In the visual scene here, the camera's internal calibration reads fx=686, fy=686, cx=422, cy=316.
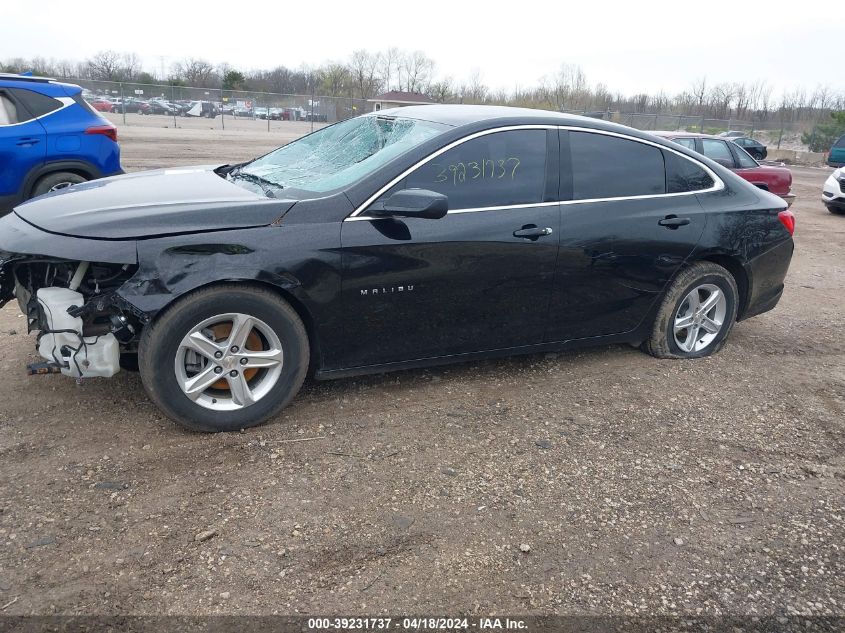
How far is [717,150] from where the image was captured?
39.0ft

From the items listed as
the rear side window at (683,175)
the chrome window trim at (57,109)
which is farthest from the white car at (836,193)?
the chrome window trim at (57,109)

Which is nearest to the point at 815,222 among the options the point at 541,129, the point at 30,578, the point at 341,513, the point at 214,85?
the point at 541,129

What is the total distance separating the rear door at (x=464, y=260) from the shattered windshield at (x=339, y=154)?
0.25 metres

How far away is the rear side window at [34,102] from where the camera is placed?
305 inches

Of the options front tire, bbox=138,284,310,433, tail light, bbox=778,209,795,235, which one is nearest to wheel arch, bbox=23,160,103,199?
front tire, bbox=138,284,310,433

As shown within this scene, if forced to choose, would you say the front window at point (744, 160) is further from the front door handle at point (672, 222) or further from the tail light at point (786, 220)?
the front door handle at point (672, 222)

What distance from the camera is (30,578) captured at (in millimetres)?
2461

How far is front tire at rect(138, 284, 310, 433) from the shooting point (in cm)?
326

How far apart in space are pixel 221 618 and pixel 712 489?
7.61 feet

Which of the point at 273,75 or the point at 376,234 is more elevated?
the point at 273,75

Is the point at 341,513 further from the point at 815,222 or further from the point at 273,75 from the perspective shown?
the point at 273,75

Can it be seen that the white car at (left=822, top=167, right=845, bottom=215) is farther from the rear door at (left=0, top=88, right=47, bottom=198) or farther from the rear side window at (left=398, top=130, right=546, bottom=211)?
the rear door at (left=0, top=88, right=47, bottom=198)

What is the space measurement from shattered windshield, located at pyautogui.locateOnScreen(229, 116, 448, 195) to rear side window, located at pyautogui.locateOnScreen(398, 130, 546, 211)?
194mm

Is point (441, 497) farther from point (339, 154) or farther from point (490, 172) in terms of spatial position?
point (339, 154)
